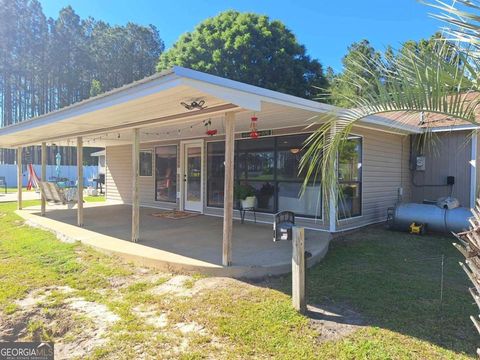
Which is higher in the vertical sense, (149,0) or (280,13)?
(280,13)

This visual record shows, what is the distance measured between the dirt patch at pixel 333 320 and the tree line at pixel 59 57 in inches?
1250

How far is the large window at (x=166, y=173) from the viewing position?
34.8 feet

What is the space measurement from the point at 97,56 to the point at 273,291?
121ft

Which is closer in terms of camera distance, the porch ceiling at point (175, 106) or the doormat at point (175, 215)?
the porch ceiling at point (175, 106)

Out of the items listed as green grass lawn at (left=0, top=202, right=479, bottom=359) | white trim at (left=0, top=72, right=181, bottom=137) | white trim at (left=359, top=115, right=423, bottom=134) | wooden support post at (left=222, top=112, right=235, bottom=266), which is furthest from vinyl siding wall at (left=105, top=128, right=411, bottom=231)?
white trim at (left=0, top=72, right=181, bottom=137)

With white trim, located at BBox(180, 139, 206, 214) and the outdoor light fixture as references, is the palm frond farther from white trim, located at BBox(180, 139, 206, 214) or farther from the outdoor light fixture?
white trim, located at BBox(180, 139, 206, 214)

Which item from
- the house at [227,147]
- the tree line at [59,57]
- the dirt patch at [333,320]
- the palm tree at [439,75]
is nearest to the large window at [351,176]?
the house at [227,147]

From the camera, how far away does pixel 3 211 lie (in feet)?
35.3

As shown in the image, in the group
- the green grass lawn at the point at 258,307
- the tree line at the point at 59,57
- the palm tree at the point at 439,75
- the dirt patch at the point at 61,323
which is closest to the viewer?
the palm tree at the point at 439,75

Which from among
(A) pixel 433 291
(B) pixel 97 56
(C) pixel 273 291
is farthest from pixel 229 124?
(B) pixel 97 56

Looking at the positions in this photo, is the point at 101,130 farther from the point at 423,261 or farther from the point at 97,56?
the point at 97,56

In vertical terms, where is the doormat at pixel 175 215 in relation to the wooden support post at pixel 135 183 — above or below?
below

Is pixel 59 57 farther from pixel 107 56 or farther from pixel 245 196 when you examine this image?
pixel 245 196

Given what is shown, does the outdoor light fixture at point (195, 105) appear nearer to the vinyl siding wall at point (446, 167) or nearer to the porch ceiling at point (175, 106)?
the porch ceiling at point (175, 106)
